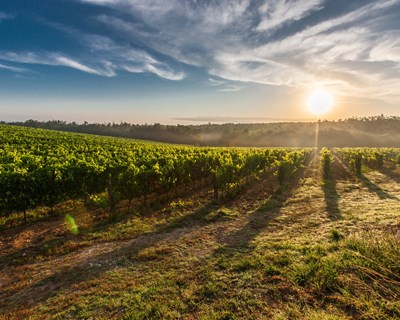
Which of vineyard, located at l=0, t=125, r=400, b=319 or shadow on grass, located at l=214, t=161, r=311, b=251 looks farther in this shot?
shadow on grass, located at l=214, t=161, r=311, b=251

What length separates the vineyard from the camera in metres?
5.58

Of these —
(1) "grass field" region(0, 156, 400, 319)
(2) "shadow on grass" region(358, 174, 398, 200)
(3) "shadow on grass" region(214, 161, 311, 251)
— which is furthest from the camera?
(2) "shadow on grass" region(358, 174, 398, 200)

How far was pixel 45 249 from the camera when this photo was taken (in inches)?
356

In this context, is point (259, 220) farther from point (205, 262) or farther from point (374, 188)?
point (374, 188)

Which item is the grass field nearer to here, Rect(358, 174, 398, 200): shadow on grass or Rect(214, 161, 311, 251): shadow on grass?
Rect(214, 161, 311, 251): shadow on grass

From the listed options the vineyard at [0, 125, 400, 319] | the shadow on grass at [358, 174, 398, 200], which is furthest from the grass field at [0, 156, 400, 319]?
the shadow on grass at [358, 174, 398, 200]

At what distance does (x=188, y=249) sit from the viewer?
864cm

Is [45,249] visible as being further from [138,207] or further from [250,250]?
[250,250]

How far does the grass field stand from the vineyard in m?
0.04

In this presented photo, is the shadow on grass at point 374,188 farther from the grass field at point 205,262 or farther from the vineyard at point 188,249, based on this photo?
the grass field at point 205,262

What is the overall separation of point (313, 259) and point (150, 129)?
105 meters

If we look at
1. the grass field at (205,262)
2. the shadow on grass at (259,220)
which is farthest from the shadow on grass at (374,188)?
the shadow on grass at (259,220)

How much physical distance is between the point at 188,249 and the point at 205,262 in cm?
116

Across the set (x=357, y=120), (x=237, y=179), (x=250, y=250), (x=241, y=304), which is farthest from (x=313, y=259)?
(x=357, y=120)
